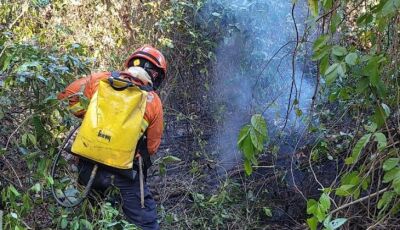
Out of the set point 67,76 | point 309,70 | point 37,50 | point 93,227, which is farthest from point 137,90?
point 309,70

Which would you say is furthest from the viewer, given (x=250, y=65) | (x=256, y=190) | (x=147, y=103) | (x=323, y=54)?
(x=250, y=65)

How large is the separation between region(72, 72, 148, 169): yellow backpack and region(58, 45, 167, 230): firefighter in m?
0.16

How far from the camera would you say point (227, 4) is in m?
5.73

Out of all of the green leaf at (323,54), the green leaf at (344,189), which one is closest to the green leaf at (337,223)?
the green leaf at (344,189)

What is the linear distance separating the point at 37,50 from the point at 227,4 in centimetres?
286

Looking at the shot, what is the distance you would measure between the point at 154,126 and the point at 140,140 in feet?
0.55

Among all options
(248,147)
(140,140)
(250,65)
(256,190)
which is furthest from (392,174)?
(250,65)

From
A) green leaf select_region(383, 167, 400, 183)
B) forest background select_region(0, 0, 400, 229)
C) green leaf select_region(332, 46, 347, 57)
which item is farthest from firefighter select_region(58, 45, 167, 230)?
green leaf select_region(383, 167, 400, 183)

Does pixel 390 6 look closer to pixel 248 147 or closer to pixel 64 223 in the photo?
pixel 248 147

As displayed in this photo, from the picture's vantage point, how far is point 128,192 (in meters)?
3.80

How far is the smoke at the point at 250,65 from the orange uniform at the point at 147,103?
190 cm

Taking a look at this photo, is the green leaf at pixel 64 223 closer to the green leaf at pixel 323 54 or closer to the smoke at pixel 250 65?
the green leaf at pixel 323 54

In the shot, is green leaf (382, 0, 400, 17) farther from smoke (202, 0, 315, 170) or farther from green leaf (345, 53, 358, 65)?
smoke (202, 0, 315, 170)

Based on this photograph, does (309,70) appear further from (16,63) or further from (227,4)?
(16,63)
